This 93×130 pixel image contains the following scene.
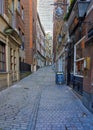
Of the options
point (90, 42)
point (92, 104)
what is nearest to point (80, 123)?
point (92, 104)

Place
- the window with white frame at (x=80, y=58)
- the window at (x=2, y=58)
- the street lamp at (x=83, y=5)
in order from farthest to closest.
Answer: the window at (x=2, y=58) < the window with white frame at (x=80, y=58) < the street lamp at (x=83, y=5)

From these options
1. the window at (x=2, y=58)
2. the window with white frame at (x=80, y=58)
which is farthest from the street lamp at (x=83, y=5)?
the window at (x=2, y=58)

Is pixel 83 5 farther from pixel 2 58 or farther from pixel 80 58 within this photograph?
pixel 2 58

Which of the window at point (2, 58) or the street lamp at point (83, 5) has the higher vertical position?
the street lamp at point (83, 5)

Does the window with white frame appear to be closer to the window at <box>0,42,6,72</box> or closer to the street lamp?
the street lamp

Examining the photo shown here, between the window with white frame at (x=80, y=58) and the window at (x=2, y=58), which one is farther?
the window at (x=2, y=58)

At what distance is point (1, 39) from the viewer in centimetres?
1135

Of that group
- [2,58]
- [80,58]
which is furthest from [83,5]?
[2,58]

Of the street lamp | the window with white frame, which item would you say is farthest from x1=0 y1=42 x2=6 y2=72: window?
the street lamp

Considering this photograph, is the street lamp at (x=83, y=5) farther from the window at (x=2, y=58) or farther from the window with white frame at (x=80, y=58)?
the window at (x=2, y=58)

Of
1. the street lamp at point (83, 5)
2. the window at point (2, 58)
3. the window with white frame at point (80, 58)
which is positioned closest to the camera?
the street lamp at point (83, 5)

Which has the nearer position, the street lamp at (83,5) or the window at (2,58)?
the street lamp at (83,5)

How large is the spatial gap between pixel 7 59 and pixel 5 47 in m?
0.82

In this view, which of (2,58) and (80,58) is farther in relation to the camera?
(2,58)
